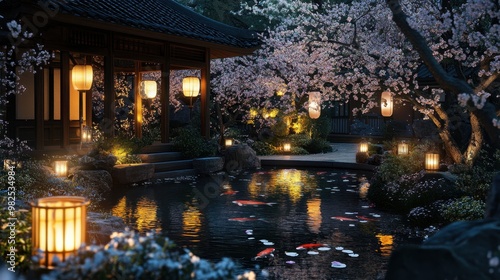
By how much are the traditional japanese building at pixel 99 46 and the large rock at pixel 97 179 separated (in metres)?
2.22

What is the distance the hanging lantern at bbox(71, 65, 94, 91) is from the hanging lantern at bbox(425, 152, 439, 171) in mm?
10323

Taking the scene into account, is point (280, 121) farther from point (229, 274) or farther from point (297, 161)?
point (229, 274)

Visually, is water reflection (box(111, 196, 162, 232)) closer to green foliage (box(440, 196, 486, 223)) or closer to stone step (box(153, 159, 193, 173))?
stone step (box(153, 159, 193, 173))

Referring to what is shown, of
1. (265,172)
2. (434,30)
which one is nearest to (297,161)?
(265,172)

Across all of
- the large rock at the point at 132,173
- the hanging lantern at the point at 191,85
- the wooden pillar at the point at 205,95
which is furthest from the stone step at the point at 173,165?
the hanging lantern at the point at 191,85

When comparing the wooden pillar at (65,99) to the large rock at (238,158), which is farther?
the large rock at (238,158)

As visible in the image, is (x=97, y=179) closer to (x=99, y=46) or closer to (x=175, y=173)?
(x=175, y=173)

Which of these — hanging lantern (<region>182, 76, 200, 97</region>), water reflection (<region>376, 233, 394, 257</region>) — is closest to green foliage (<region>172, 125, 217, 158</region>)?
hanging lantern (<region>182, 76, 200, 97</region>)

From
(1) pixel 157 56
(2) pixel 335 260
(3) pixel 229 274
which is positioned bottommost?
(2) pixel 335 260

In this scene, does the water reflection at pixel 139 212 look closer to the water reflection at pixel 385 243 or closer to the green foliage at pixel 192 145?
the water reflection at pixel 385 243

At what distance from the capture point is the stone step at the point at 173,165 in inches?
808

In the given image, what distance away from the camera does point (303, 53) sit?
26.0 metres

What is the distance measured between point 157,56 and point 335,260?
47.2ft

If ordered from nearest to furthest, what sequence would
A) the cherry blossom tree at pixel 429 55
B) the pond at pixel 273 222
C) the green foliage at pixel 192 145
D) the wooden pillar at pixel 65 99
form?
the pond at pixel 273 222 → the cherry blossom tree at pixel 429 55 → the wooden pillar at pixel 65 99 → the green foliage at pixel 192 145
